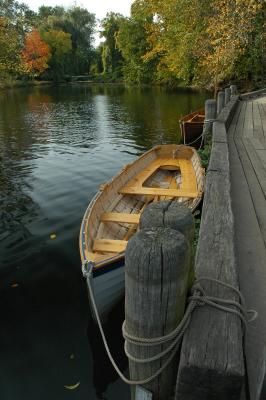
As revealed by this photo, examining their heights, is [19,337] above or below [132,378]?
below

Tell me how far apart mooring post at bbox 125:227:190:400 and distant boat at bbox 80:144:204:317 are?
2342 millimetres

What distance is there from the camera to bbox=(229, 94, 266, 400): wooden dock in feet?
7.19

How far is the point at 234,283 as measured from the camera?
2271 millimetres

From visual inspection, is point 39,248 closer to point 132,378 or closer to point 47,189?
point 47,189

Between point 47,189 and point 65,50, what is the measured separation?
63.7 meters

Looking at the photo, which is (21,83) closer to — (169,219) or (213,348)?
(169,219)

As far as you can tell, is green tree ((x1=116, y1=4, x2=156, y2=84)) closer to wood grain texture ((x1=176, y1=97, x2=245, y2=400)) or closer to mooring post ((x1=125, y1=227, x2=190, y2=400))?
wood grain texture ((x1=176, y1=97, x2=245, y2=400))

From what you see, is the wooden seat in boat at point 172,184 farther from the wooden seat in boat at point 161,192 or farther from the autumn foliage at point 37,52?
the autumn foliage at point 37,52

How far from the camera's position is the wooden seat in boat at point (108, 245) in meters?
5.26

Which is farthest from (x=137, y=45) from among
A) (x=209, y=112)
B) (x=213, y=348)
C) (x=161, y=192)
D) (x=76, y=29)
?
(x=213, y=348)

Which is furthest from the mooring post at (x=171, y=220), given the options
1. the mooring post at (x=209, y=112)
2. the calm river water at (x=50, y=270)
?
the mooring post at (x=209, y=112)

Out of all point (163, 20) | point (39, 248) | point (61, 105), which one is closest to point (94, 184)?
point (39, 248)

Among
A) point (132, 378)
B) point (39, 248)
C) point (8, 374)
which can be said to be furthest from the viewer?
point (39, 248)

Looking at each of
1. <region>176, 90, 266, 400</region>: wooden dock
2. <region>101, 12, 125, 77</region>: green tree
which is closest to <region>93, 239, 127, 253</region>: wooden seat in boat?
<region>176, 90, 266, 400</region>: wooden dock
